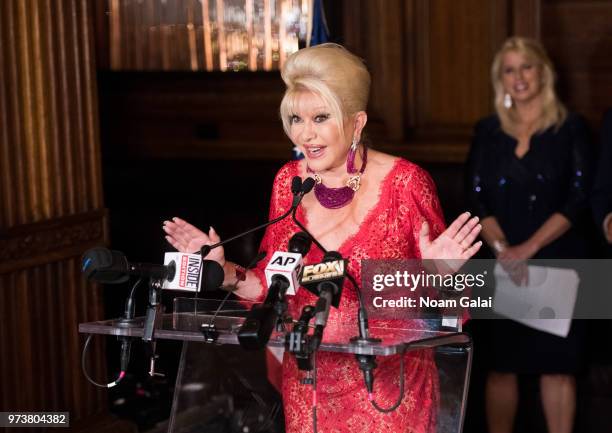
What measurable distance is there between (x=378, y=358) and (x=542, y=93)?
90.8 inches

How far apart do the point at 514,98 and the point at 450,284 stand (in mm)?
2112

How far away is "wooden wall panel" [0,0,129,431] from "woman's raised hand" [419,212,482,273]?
1.86 meters

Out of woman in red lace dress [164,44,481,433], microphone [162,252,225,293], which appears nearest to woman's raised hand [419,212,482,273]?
woman in red lace dress [164,44,481,433]

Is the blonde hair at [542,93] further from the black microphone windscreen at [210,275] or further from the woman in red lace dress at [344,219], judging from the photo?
the black microphone windscreen at [210,275]

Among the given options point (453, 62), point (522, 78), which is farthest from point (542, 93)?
point (453, 62)

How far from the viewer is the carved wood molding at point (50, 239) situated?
3.62 m

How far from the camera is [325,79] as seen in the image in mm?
2418

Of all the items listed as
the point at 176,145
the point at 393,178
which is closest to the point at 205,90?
the point at 176,145

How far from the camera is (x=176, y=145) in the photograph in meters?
6.84

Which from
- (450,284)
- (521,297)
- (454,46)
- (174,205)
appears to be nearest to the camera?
(450,284)

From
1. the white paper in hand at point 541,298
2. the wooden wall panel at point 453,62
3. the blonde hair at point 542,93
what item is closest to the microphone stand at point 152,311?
the white paper in hand at point 541,298

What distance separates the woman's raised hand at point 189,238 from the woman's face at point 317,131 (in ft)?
0.98

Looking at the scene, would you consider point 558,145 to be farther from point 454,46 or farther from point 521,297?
point 454,46

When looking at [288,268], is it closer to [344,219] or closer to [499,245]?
[344,219]
